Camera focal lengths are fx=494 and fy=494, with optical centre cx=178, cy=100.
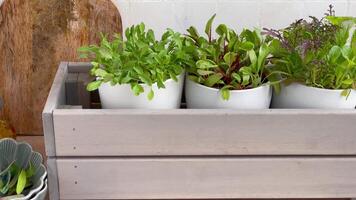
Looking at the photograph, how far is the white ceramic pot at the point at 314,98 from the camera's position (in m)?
0.70

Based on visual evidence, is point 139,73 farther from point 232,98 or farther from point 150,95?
point 232,98

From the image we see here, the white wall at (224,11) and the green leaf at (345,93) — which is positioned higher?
the white wall at (224,11)

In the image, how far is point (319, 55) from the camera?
0.68 meters

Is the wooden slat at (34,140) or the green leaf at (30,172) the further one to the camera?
the wooden slat at (34,140)

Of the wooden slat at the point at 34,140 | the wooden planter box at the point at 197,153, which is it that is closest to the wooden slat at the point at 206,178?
the wooden planter box at the point at 197,153

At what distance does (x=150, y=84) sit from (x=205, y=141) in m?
0.11

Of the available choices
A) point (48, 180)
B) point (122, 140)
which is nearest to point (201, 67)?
point (122, 140)

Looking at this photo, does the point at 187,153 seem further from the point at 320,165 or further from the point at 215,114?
the point at 320,165

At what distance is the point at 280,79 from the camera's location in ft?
2.39

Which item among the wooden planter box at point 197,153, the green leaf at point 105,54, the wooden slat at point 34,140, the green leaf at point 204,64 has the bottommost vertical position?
the wooden slat at point 34,140

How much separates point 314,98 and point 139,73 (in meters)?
0.25

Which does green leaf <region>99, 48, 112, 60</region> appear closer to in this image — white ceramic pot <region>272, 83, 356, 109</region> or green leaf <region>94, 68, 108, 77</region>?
green leaf <region>94, 68, 108, 77</region>

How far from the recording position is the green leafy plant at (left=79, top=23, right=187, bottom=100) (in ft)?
2.20

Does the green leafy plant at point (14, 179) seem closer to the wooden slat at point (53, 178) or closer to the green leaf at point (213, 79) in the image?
the wooden slat at point (53, 178)
